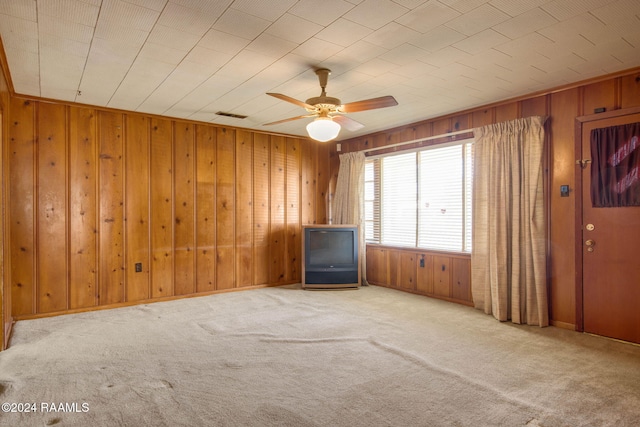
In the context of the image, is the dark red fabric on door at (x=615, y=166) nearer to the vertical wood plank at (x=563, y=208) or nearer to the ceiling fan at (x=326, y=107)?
the vertical wood plank at (x=563, y=208)

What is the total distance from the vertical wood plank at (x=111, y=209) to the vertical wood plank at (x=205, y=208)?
0.96 m

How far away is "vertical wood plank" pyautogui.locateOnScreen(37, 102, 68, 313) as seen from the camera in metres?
4.16

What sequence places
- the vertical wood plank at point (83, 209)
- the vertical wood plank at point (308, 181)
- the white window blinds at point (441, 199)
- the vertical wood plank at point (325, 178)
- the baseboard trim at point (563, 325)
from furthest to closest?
1. the vertical wood plank at point (325, 178)
2. the vertical wood plank at point (308, 181)
3. the white window blinds at point (441, 199)
4. the vertical wood plank at point (83, 209)
5. the baseboard trim at point (563, 325)

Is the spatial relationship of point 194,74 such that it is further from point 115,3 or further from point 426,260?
point 426,260

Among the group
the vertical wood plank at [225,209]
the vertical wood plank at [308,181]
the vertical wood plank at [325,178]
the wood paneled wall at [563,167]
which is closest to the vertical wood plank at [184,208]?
the vertical wood plank at [225,209]

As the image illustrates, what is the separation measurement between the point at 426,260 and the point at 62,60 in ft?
15.1

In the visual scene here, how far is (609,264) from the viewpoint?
3.43 metres

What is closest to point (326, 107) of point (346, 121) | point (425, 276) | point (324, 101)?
point (324, 101)

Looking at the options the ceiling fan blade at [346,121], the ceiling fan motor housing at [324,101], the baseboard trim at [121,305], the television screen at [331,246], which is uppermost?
the ceiling fan motor housing at [324,101]

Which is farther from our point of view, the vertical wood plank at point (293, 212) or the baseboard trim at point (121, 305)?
the vertical wood plank at point (293, 212)

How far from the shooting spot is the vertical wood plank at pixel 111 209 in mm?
4508

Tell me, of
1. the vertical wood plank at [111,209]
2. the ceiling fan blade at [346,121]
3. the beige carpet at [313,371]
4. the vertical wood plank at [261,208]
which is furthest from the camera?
the vertical wood plank at [261,208]

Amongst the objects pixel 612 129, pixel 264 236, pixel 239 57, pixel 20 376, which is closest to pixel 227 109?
pixel 239 57

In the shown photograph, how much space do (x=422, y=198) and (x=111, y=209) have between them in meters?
4.08
